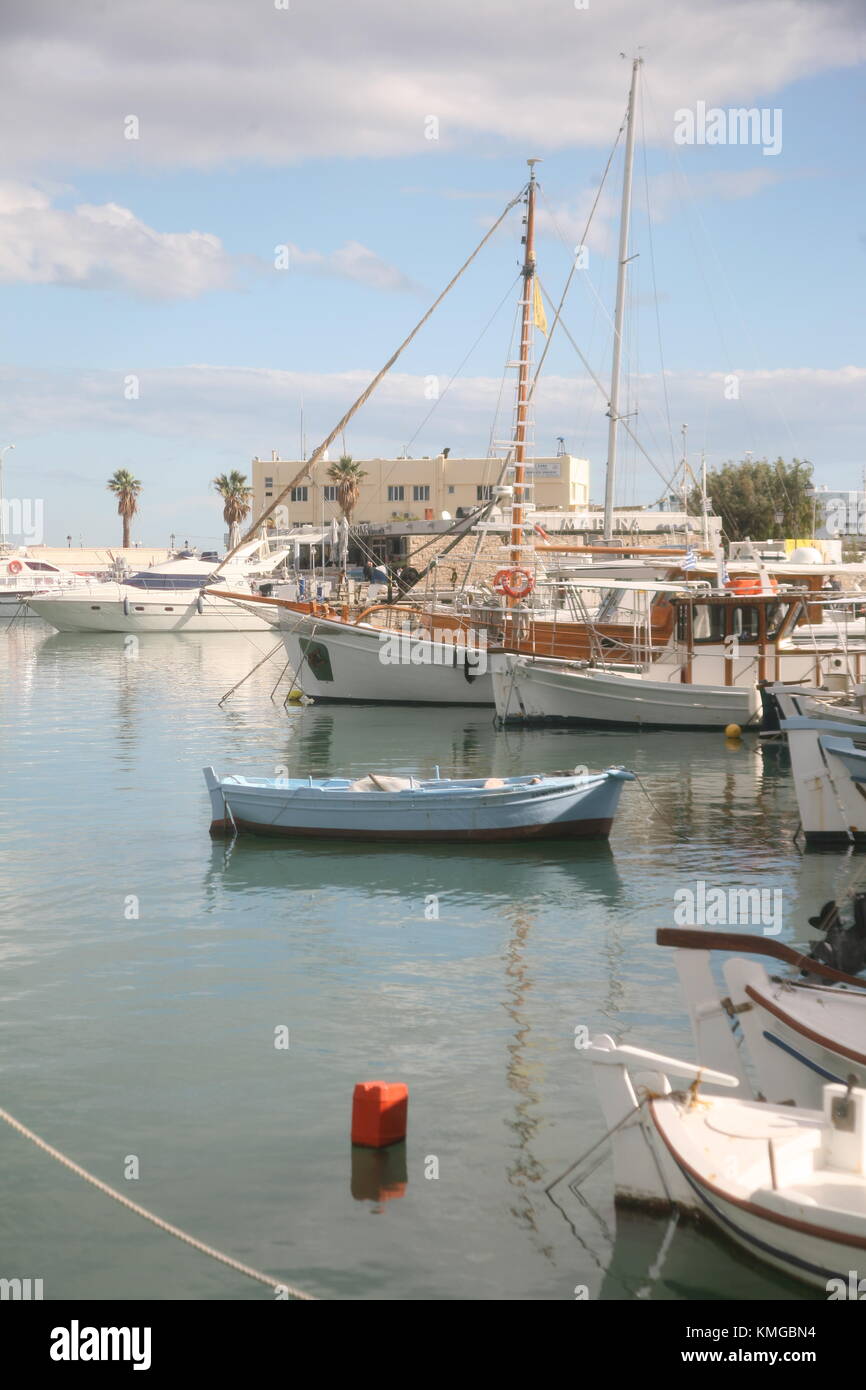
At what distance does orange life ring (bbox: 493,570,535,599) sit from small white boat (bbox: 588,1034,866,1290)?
3112 centimetres

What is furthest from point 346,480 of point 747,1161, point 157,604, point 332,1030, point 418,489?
point 747,1161

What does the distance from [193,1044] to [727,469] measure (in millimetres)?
82332

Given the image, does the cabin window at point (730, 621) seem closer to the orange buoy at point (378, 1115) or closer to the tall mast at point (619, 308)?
the tall mast at point (619, 308)

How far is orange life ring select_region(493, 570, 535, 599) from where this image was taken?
39.6 metres

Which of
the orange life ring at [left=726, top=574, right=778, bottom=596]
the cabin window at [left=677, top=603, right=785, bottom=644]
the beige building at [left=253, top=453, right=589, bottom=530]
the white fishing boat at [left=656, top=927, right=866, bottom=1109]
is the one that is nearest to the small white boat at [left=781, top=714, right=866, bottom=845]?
the white fishing boat at [left=656, top=927, right=866, bottom=1109]

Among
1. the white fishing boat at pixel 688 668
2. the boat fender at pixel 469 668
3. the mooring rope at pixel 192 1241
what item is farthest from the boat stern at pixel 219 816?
the boat fender at pixel 469 668

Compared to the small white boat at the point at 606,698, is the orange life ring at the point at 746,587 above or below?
above

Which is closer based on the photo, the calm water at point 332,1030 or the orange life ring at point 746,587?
the calm water at point 332,1030

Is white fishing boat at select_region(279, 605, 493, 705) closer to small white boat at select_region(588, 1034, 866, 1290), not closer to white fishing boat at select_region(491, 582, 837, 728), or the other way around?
white fishing boat at select_region(491, 582, 837, 728)

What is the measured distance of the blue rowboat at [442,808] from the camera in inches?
845

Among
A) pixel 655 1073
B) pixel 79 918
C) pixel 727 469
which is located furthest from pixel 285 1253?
pixel 727 469

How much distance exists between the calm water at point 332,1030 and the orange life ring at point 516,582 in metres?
12.0

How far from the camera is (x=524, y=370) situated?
1594 inches
